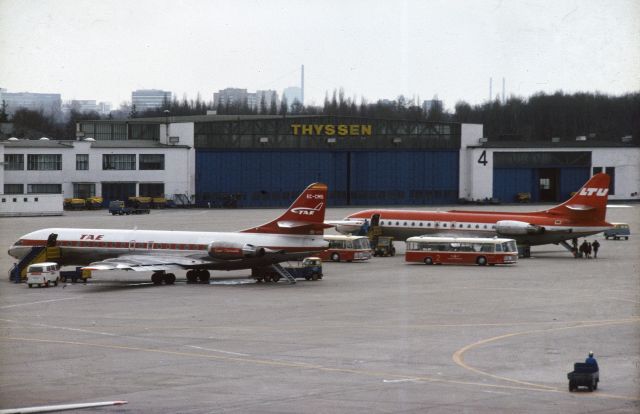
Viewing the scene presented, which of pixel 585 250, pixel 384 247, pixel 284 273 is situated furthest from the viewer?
pixel 384 247

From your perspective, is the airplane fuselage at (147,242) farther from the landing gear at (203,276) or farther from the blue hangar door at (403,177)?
the blue hangar door at (403,177)

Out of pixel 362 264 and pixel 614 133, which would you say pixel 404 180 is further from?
pixel 362 264

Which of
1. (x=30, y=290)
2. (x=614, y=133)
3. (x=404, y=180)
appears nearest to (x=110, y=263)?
(x=30, y=290)

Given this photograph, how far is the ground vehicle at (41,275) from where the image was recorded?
62.8 metres

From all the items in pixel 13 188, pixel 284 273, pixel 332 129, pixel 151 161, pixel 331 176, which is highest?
pixel 332 129

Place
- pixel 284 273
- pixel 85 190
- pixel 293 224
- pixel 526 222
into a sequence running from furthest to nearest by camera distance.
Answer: pixel 85 190 < pixel 526 222 < pixel 284 273 < pixel 293 224

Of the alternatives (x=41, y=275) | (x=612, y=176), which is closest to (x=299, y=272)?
(x=41, y=275)

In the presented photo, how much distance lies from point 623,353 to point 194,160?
115m

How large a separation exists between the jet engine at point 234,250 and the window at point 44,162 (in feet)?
289

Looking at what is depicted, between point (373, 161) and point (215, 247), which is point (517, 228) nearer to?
point (215, 247)

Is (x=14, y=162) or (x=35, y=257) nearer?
(x=35, y=257)

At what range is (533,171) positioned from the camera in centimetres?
16338

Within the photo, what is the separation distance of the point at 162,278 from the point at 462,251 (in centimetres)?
2417

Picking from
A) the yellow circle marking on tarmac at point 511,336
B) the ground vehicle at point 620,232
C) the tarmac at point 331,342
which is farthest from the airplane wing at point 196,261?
the ground vehicle at point 620,232
